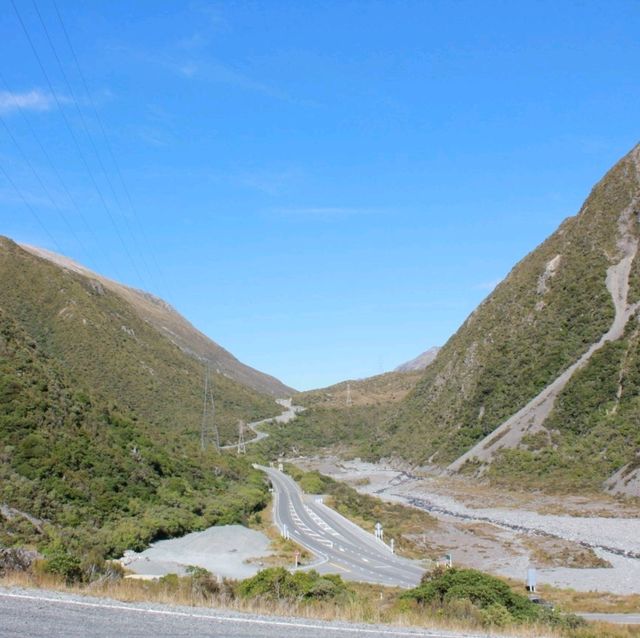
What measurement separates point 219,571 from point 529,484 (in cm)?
4557

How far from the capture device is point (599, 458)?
64.5m

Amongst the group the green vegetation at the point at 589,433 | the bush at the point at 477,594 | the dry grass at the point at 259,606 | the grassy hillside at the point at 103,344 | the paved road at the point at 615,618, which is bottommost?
the paved road at the point at 615,618

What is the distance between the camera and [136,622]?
8.95m

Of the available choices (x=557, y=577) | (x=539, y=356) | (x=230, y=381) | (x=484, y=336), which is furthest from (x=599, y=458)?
(x=230, y=381)

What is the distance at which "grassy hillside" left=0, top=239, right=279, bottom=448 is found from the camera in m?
91.2

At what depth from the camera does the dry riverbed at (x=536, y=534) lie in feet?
111

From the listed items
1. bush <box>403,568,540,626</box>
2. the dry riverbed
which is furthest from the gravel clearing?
the dry riverbed

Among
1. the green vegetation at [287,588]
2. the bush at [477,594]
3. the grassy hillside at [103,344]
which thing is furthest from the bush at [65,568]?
the grassy hillside at [103,344]

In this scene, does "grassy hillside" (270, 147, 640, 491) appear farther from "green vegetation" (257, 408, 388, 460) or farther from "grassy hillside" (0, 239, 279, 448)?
"grassy hillside" (0, 239, 279, 448)

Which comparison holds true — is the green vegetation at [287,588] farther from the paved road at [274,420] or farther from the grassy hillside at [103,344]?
the paved road at [274,420]

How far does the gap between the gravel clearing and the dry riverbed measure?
11.4 m

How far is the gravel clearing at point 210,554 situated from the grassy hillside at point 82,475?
0.85 m

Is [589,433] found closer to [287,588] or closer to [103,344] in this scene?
[287,588]

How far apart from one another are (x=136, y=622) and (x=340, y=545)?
31.3 meters
